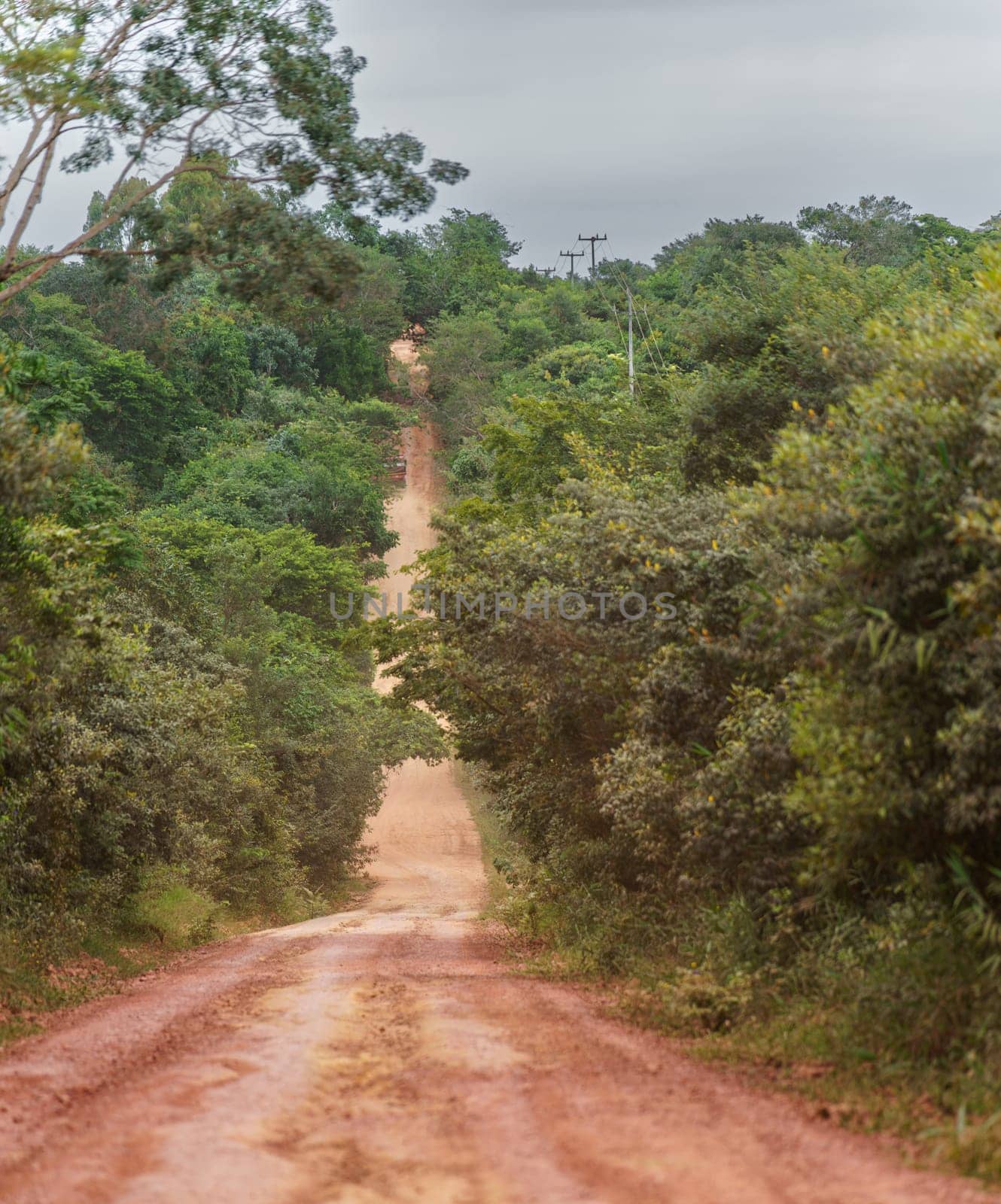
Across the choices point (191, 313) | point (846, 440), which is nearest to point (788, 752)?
point (846, 440)

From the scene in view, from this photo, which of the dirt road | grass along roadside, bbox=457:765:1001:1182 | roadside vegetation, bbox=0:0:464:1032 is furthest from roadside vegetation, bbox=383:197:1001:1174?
roadside vegetation, bbox=0:0:464:1032

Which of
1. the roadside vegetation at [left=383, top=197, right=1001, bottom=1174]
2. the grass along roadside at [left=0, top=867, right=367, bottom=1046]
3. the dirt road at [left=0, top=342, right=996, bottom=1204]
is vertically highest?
the roadside vegetation at [left=383, top=197, right=1001, bottom=1174]

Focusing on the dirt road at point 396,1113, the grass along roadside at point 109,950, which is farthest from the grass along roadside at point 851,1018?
the grass along roadside at point 109,950

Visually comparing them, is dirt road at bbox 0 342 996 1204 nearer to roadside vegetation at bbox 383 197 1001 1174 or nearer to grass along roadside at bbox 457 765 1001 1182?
grass along roadside at bbox 457 765 1001 1182

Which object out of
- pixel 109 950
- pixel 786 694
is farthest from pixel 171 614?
pixel 786 694

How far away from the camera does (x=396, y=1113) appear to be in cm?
740

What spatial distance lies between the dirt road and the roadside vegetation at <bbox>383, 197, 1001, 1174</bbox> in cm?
81

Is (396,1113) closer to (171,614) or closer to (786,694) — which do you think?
(786,694)

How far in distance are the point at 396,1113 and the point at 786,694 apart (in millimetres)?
5643

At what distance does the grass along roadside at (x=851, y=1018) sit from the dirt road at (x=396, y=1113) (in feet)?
1.25

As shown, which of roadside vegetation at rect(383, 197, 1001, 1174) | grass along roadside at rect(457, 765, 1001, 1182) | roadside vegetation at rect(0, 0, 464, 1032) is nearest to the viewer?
grass along roadside at rect(457, 765, 1001, 1182)

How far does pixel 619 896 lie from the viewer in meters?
17.3

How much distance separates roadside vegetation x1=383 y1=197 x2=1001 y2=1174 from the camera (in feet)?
26.0

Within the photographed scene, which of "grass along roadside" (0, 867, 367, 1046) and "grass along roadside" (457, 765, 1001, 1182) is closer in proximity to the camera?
"grass along roadside" (457, 765, 1001, 1182)
